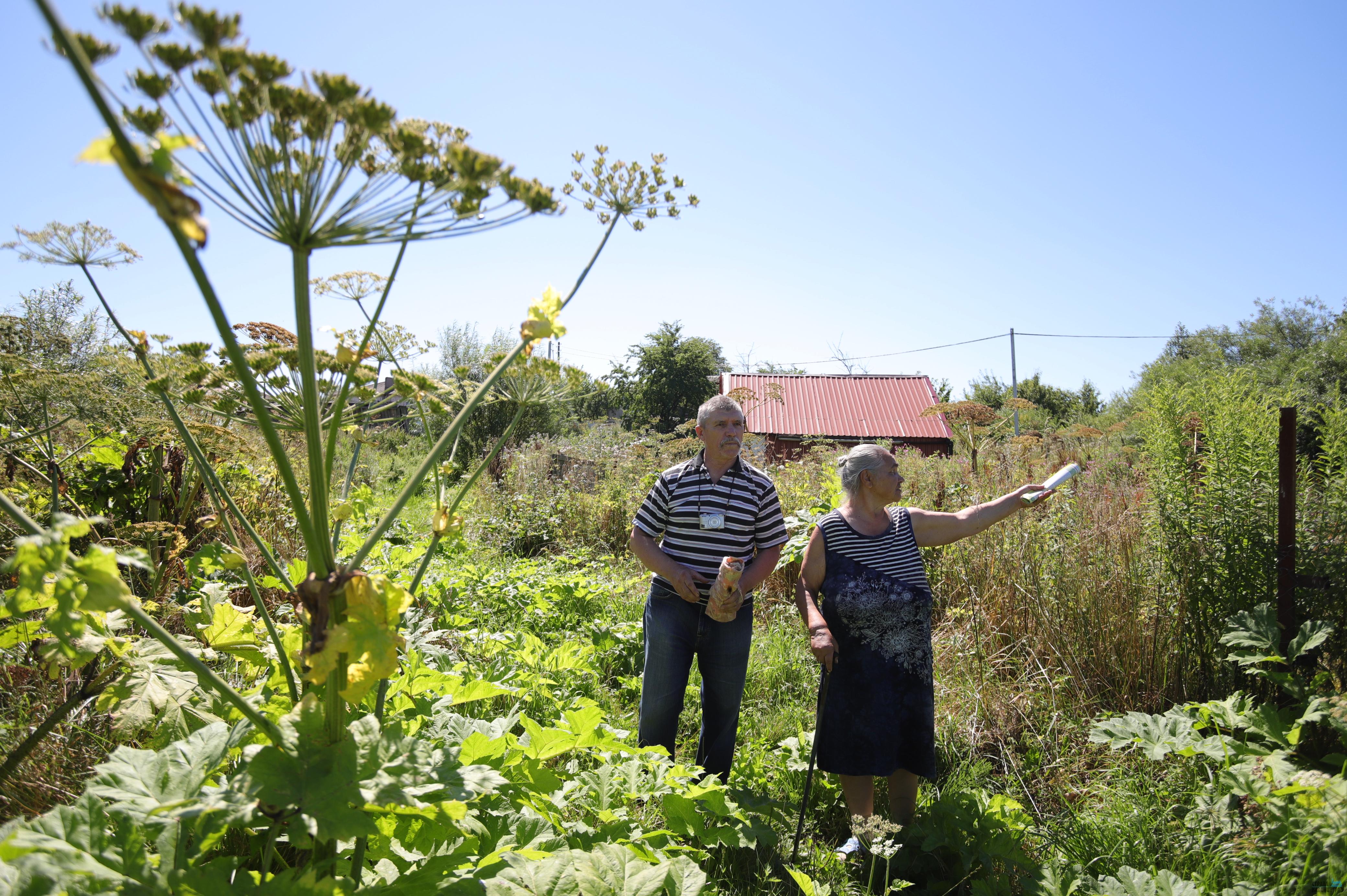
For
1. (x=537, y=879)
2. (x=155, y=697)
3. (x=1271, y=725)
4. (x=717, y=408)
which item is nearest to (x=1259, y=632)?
(x=1271, y=725)

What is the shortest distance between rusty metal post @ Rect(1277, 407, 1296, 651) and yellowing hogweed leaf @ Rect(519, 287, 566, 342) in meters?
4.05

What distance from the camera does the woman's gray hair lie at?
12.3 ft

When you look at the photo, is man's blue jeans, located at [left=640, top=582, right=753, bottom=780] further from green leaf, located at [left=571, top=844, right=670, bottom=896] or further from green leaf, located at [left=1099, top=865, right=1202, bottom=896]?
green leaf, located at [left=571, top=844, right=670, bottom=896]

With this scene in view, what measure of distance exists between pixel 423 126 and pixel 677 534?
9.96 ft

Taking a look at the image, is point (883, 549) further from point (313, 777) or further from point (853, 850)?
point (313, 777)

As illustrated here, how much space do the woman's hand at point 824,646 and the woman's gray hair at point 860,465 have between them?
77 cm

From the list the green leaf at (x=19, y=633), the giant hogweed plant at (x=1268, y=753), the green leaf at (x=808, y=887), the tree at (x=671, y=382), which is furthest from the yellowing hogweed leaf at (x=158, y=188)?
the tree at (x=671, y=382)

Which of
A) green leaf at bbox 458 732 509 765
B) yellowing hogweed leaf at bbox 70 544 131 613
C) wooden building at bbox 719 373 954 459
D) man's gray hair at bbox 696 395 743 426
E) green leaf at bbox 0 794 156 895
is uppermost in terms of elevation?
wooden building at bbox 719 373 954 459

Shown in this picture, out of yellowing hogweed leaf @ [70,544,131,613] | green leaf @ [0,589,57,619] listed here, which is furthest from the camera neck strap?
yellowing hogweed leaf @ [70,544,131,613]

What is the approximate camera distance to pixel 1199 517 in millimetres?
4121

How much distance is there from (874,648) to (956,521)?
0.86m

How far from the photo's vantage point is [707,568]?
12.7 ft

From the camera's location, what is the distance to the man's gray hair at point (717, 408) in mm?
3861

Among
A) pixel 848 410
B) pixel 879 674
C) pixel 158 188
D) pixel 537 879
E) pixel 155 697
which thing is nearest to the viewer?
pixel 158 188
